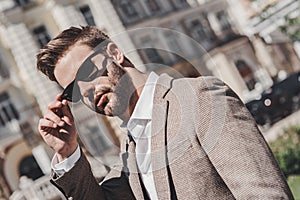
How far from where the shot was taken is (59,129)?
1.33 m

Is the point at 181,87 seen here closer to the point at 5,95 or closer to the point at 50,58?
the point at 50,58

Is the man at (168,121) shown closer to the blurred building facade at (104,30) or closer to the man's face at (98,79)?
the man's face at (98,79)

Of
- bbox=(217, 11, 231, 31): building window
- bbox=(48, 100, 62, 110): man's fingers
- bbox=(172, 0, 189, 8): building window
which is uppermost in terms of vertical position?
bbox=(172, 0, 189, 8): building window

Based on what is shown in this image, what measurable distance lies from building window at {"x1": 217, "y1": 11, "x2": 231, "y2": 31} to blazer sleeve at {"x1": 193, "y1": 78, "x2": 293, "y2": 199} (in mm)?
15173

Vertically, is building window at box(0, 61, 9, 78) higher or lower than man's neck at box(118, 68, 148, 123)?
higher

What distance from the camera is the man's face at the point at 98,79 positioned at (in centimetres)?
121

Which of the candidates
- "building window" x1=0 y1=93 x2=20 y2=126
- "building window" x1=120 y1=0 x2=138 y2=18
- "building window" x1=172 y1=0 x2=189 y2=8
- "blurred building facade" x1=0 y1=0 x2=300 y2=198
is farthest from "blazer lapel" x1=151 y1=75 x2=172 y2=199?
"building window" x1=172 y1=0 x2=189 y2=8

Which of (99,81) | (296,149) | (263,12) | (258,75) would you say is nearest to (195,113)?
(99,81)

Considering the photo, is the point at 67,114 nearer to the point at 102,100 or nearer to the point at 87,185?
the point at 102,100

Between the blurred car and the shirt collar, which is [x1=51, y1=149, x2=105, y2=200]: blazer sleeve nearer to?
the shirt collar

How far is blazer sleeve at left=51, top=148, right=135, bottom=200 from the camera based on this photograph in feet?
4.64

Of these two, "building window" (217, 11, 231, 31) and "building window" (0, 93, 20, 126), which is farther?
"building window" (217, 11, 231, 31)

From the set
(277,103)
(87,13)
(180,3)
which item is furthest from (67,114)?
(180,3)

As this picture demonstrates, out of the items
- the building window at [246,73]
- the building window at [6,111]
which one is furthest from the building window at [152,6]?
the building window at [6,111]
